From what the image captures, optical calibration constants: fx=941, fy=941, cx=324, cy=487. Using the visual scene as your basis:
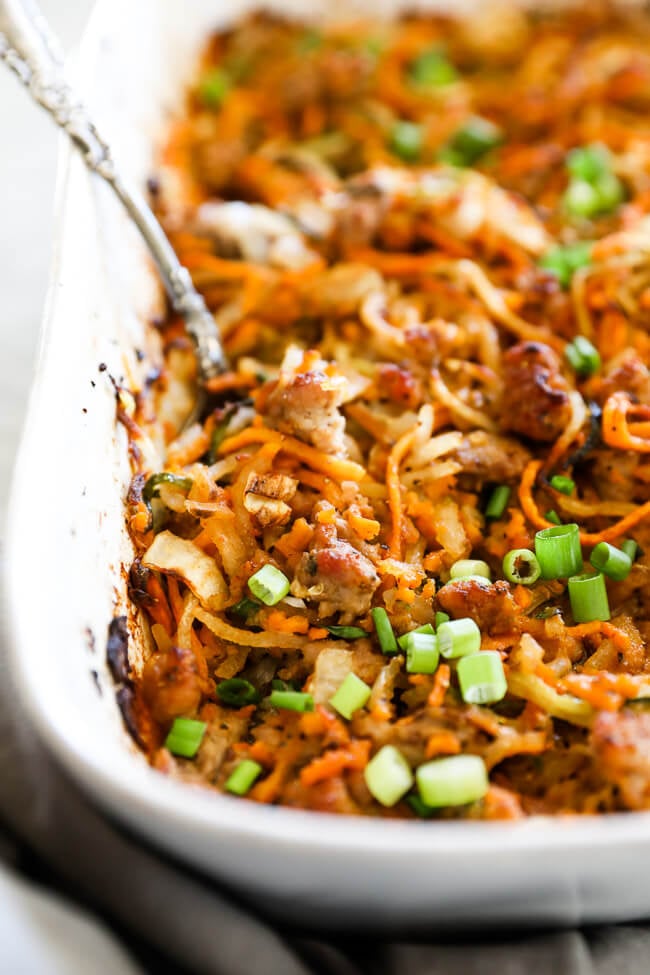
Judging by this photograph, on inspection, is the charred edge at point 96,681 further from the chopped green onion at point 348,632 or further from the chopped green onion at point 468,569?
the chopped green onion at point 468,569

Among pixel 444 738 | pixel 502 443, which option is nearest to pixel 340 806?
pixel 444 738

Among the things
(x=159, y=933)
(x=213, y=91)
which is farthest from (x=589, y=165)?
(x=159, y=933)

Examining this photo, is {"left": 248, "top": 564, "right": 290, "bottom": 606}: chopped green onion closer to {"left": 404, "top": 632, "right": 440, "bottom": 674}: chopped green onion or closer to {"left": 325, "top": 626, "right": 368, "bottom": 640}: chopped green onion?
{"left": 325, "top": 626, "right": 368, "bottom": 640}: chopped green onion

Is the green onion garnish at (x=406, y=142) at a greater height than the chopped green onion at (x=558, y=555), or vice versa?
the green onion garnish at (x=406, y=142)

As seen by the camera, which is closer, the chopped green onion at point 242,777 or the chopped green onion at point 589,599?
the chopped green onion at point 242,777

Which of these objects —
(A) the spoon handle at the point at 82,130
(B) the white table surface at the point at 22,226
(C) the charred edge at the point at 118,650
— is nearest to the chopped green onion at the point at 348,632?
(C) the charred edge at the point at 118,650

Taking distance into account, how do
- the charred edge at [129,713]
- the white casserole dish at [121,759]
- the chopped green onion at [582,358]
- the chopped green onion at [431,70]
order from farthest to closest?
the chopped green onion at [431,70] → the chopped green onion at [582,358] → the charred edge at [129,713] → the white casserole dish at [121,759]

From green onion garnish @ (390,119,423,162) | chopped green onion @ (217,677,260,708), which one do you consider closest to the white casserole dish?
chopped green onion @ (217,677,260,708)
